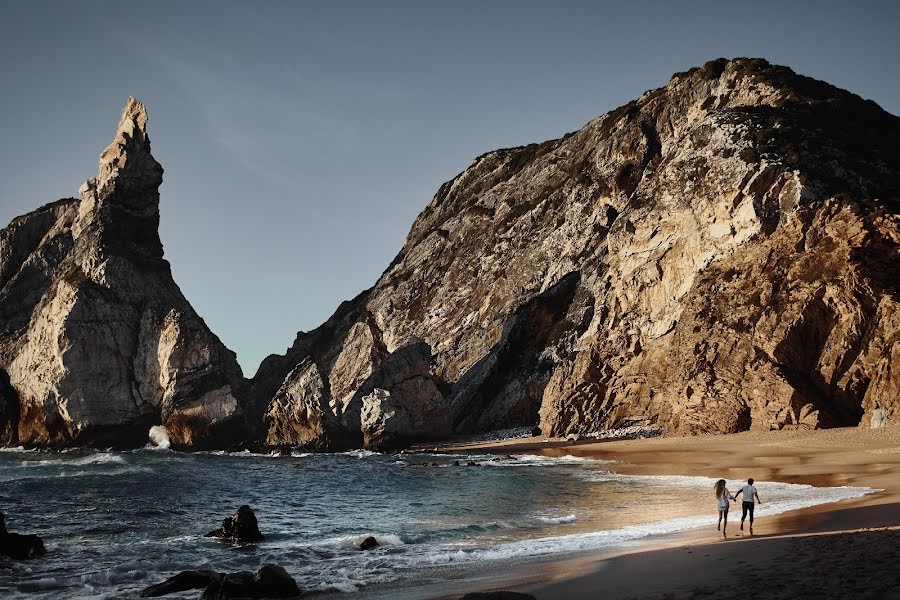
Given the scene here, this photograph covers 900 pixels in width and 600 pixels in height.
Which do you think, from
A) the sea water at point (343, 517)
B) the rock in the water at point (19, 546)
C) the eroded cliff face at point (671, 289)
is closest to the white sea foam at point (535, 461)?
the sea water at point (343, 517)

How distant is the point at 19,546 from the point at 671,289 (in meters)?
50.0

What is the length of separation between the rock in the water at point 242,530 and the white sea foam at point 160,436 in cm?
4624

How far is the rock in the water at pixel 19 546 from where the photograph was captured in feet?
60.4

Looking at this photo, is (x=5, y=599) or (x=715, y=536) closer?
(x=5, y=599)

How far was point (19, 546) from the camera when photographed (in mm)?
18625

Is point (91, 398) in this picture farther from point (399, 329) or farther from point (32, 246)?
point (399, 329)

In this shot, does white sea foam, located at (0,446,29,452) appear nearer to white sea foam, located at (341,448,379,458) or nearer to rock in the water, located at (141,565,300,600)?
white sea foam, located at (341,448,379,458)

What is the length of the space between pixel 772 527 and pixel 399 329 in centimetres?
7701

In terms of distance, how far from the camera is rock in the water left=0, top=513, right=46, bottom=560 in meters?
18.4

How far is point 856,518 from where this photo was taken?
16.7 metres

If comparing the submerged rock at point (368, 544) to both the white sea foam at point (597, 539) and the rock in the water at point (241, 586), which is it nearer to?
the white sea foam at point (597, 539)

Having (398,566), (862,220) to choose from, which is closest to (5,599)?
(398,566)

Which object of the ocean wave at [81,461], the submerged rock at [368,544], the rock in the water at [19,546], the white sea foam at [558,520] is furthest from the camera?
the ocean wave at [81,461]

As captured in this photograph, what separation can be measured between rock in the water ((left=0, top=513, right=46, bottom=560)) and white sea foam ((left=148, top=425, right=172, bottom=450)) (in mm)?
46791
